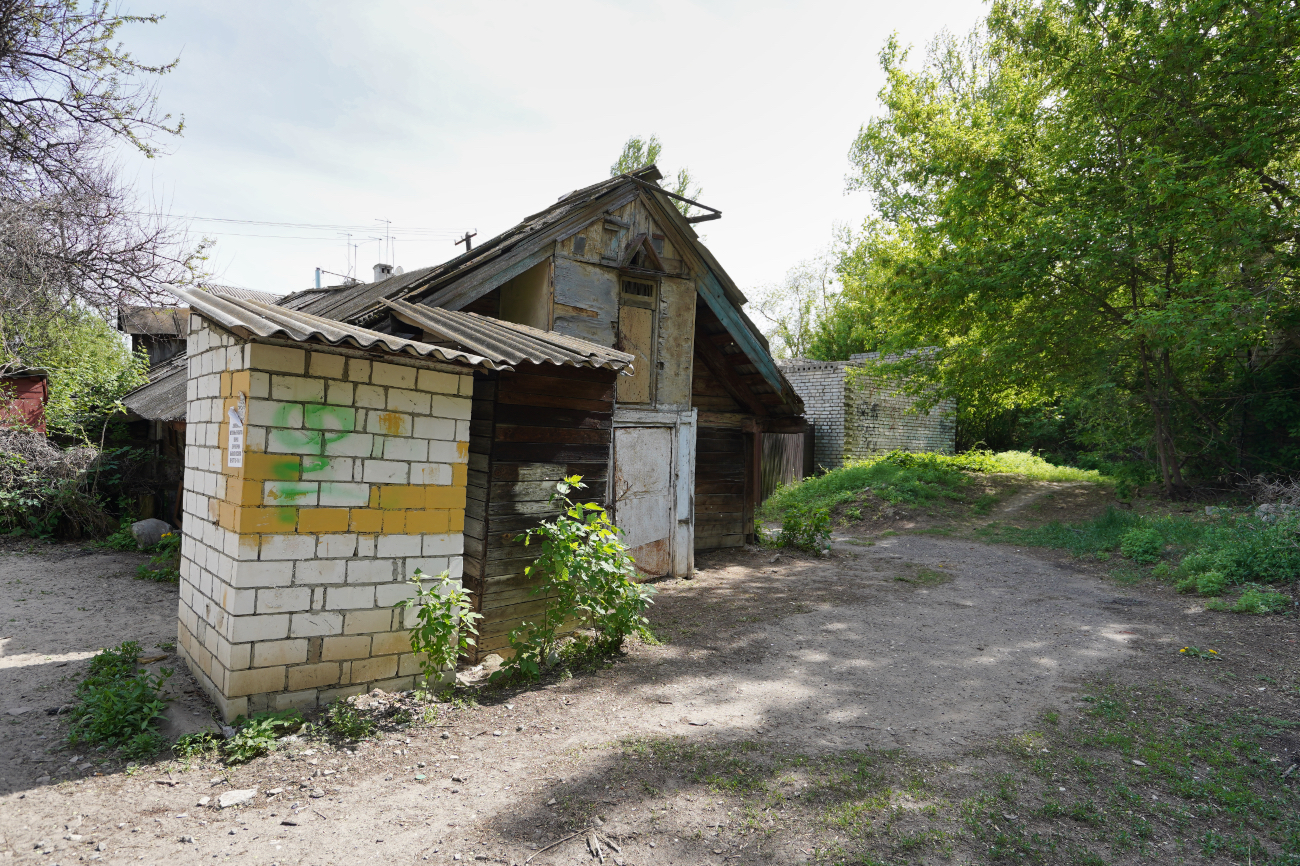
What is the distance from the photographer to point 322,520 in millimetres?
4254

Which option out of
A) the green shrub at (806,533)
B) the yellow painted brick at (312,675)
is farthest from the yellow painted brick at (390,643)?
the green shrub at (806,533)

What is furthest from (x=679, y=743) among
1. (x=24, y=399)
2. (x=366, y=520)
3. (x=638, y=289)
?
(x=24, y=399)

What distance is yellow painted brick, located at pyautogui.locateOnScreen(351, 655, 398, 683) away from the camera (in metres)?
4.44

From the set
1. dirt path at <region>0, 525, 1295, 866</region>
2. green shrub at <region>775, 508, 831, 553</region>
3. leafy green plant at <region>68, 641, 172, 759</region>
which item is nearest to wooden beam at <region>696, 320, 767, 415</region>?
green shrub at <region>775, 508, 831, 553</region>

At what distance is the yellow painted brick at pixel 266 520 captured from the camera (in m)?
3.94

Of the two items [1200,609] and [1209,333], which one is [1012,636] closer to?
[1200,609]

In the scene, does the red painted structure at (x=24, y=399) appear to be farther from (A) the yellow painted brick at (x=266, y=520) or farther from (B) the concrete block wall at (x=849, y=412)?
(B) the concrete block wall at (x=849, y=412)

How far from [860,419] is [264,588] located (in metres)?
17.8

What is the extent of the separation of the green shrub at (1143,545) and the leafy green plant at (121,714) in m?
11.8

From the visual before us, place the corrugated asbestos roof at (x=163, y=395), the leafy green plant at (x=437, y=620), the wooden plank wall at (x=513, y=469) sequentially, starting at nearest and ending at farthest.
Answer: the leafy green plant at (x=437, y=620) → the wooden plank wall at (x=513, y=469) → the corrugated asbestos roof at (x=163, y=395)

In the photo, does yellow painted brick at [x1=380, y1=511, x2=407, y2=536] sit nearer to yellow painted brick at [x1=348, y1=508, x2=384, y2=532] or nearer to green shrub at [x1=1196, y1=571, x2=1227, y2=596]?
yellow painted brick at [x1=348, y1=508, x2=384, y2=532]

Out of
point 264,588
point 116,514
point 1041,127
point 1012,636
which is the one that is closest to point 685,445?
point 1012,636

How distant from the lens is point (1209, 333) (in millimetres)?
9539

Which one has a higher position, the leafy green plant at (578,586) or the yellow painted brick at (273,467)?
the yellow painted brick at (273,467)
